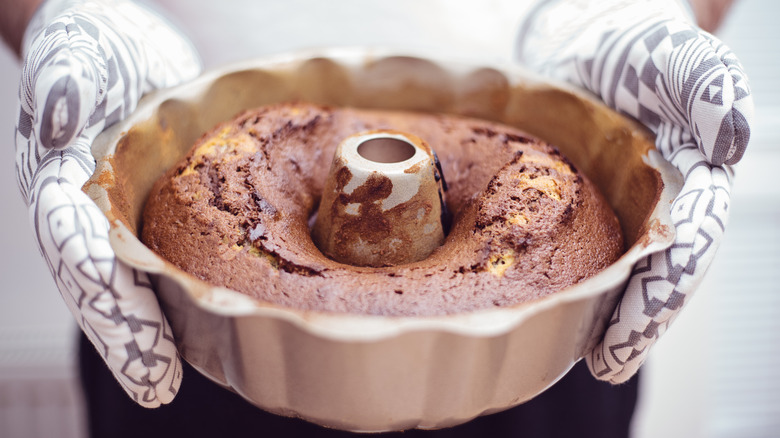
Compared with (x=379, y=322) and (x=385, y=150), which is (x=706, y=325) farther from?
(x=379, y=322)

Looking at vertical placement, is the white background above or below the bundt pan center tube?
below

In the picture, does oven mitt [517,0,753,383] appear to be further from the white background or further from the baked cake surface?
the white background

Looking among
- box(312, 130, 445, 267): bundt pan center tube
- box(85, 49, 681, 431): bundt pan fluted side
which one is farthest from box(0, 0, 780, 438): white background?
box(312, 130, 445, 267): bundt pan center tube

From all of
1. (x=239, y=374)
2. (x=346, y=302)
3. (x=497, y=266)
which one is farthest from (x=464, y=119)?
(x=239, y=374)

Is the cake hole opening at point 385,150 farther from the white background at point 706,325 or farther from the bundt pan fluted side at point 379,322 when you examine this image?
the white background at point 706,325

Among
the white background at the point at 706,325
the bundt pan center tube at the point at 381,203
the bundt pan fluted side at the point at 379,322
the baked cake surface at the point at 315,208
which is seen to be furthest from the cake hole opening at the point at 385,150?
the white background at the point at 706,325

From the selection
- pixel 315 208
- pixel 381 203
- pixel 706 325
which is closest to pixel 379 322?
pixel 381 203

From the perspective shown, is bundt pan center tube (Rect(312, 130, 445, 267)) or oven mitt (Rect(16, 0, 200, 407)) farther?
bundt pan center tube (Rect(312, 130, 445, 267))
